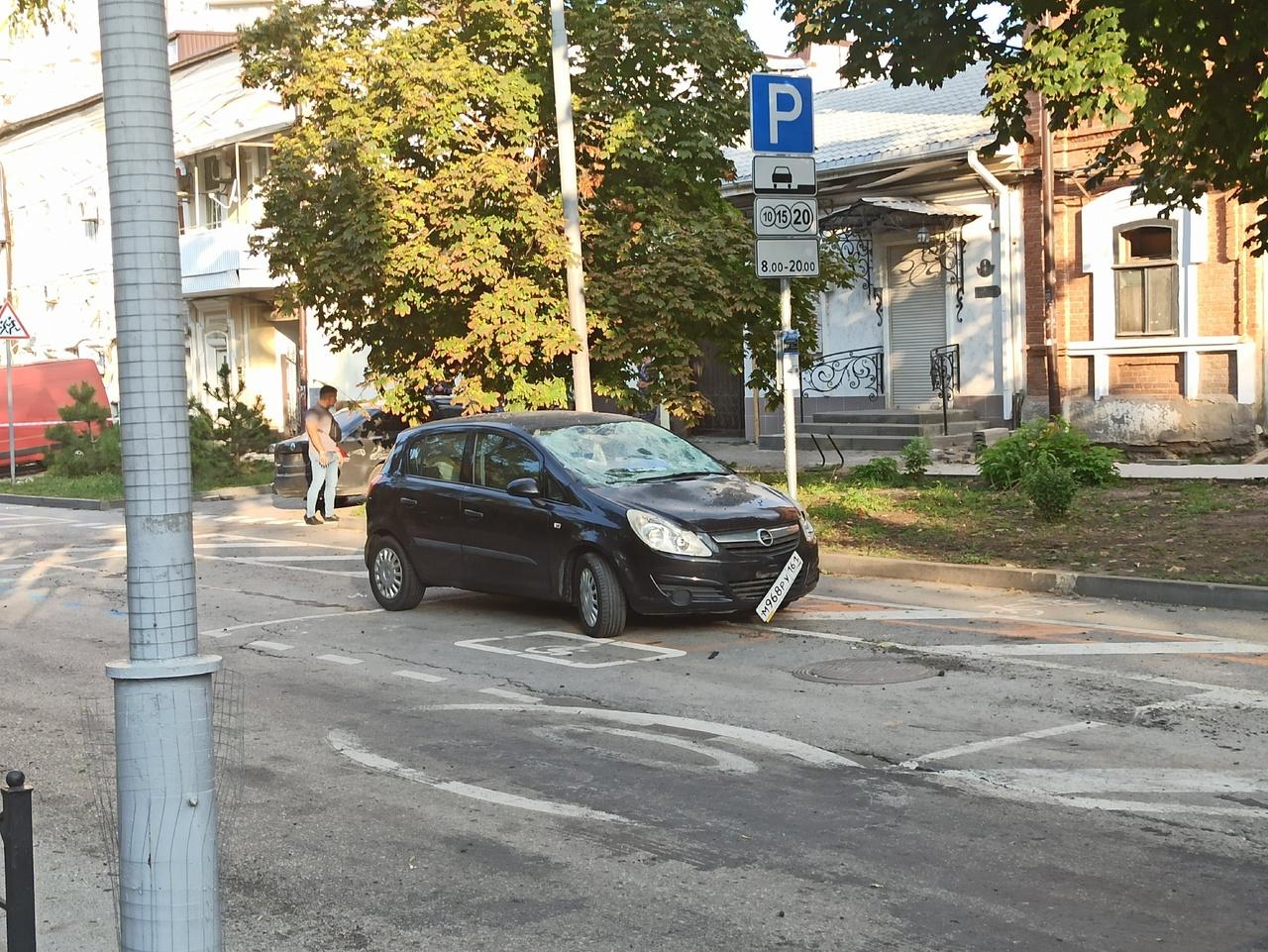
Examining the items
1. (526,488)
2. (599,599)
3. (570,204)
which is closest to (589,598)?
(599,599)

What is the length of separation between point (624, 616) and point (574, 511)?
823mm

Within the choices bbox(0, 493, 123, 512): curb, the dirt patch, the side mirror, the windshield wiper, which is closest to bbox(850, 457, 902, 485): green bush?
the dirt patch

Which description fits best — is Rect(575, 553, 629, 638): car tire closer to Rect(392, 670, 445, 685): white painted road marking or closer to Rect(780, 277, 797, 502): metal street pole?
Rect(392, 670, 445, 685): white painted road marking

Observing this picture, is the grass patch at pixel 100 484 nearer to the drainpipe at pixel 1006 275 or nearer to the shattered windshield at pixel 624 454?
the drainpipe at pixel 1006 275

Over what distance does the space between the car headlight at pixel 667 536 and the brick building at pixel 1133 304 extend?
457 inches

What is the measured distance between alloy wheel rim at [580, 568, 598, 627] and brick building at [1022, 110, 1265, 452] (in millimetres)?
11730

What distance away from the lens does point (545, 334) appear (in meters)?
17.9

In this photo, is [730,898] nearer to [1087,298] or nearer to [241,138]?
[1087,298]

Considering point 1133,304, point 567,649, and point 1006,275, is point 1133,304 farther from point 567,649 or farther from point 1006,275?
point 567,649

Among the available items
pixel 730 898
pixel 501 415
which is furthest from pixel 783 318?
pixel 730 898

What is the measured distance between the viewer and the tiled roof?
80.1 ft

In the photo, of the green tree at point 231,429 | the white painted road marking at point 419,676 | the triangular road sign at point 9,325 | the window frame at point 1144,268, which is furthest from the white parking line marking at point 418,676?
the triangular road sign at point 9,325

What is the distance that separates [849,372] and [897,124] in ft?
15.9

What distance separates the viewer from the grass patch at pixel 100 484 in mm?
26069
